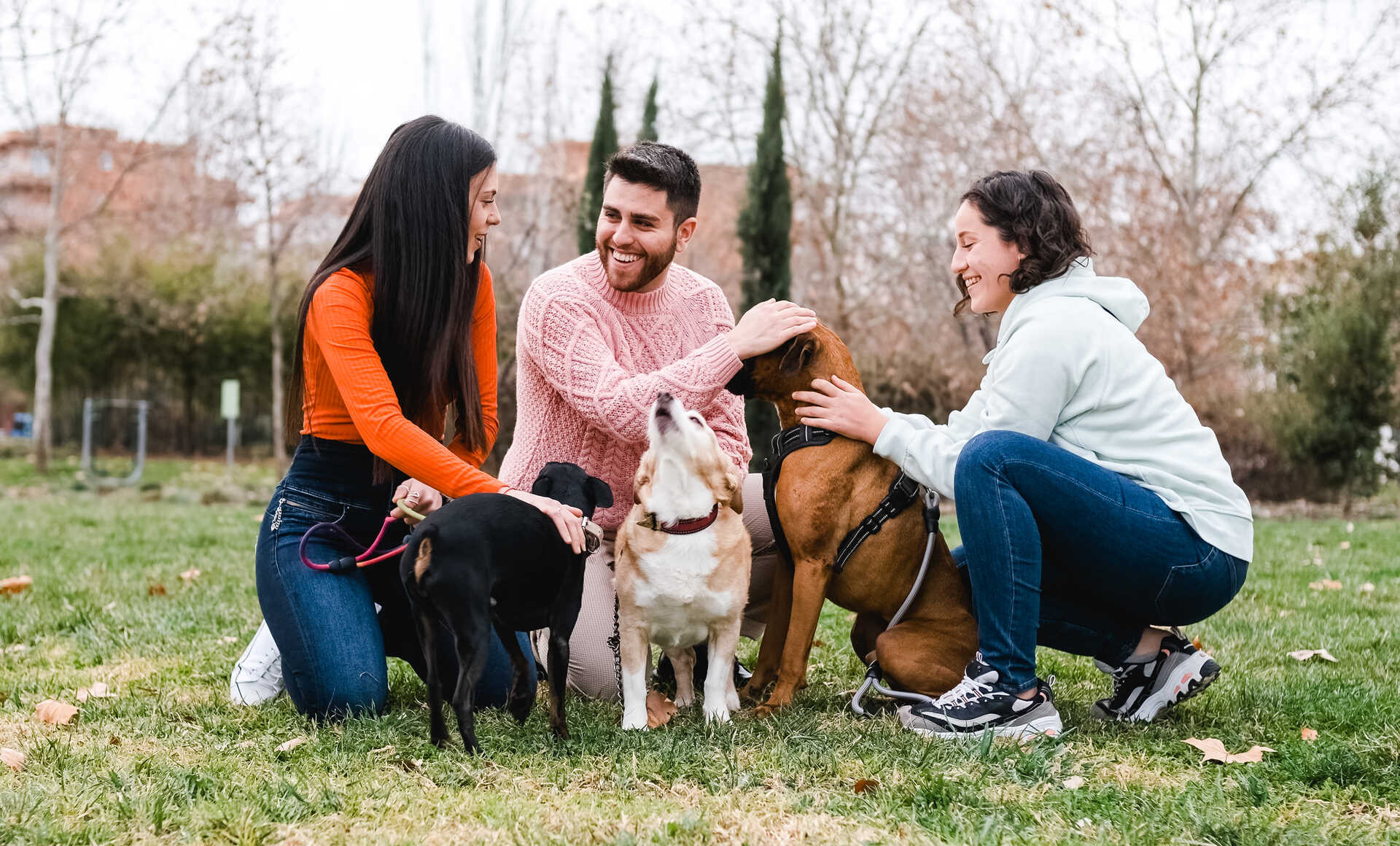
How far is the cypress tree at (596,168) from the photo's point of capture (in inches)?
528

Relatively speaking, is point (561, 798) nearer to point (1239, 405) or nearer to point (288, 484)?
point (288, 484)

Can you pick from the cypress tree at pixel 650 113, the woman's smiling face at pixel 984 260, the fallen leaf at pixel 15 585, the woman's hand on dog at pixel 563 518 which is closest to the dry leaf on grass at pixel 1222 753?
the woman's smiling face at pixel 984 260

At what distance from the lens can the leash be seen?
337cm

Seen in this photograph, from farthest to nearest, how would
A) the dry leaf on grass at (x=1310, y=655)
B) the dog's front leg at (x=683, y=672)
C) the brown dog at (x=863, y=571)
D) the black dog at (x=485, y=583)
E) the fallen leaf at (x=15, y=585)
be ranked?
the fallen leaf at (x=15, y=585), the dry leaf on grass at (x=1310, y=655), the dog's front leg at (x=683, y=672), the brown dog at (x=863, y=571), the black dog at (x=485, y=583)

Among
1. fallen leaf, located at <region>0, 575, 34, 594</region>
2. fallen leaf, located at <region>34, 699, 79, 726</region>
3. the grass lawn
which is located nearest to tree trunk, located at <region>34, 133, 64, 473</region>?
fallen leaf, located at <region>0, 575, 34, 594</region>

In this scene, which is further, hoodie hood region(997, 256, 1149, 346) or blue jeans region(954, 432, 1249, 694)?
hoodie hood region(997, 256, 1149, 346)

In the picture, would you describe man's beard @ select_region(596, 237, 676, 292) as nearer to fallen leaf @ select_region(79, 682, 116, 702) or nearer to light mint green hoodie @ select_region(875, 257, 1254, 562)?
light mint green hoodie @ select_region(875, 257, 1254, 562)

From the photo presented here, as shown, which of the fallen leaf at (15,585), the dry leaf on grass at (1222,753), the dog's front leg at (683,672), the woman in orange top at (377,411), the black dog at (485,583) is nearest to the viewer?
the black dog at (485,583)

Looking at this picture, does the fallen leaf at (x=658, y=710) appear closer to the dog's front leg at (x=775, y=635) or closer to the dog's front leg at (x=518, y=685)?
the dog's front leg at (x=775, y=635)

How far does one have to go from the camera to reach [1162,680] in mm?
3170

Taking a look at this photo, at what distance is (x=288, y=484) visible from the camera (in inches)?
137

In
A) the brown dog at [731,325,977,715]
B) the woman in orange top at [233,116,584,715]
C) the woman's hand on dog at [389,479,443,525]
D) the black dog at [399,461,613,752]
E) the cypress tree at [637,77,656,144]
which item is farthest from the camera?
the cypress tree at [637,77,656,144]

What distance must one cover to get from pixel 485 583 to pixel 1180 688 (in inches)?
81.4

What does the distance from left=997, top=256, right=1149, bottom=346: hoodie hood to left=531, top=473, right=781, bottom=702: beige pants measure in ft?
3.65
